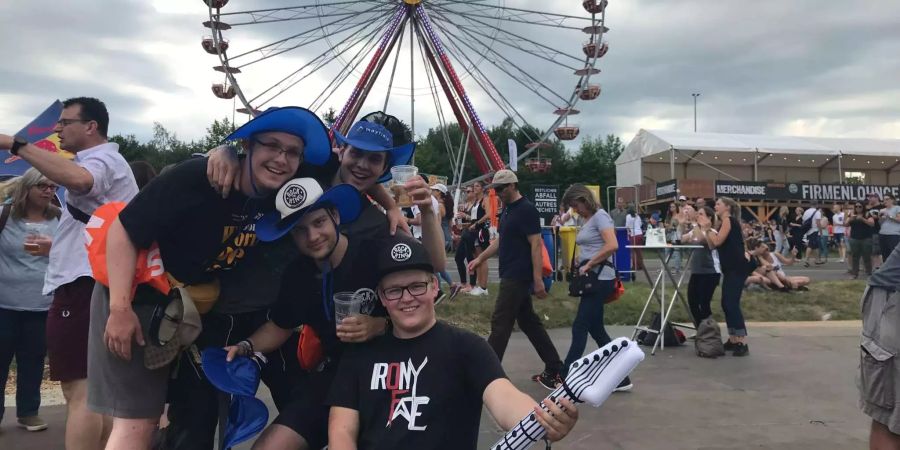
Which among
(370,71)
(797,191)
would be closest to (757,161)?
(797,191)

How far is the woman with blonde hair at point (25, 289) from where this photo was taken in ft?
13.6

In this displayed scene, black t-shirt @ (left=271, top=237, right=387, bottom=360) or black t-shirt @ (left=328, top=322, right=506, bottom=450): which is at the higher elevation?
black t-shirt @ (left=271, top=237, right=387, bottom=360)

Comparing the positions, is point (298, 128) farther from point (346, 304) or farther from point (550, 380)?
point (550, 380)

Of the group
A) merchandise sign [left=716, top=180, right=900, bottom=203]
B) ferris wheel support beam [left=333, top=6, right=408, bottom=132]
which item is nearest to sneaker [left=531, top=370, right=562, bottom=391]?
ferris wheel support beam [left=333, top=6, right=408, bottom=132]

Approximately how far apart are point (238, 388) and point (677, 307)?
7.95 metres

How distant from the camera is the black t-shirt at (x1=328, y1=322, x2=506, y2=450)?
A: 2.14m

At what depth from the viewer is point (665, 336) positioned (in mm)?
7113

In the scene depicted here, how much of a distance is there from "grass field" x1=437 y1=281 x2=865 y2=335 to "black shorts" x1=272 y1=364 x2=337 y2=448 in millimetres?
5165

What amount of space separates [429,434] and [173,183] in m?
1.19

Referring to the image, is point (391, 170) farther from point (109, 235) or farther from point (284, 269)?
point (109, 235)

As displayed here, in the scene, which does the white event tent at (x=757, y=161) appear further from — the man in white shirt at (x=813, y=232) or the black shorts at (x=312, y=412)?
the black shorts at (x=312, y=412)

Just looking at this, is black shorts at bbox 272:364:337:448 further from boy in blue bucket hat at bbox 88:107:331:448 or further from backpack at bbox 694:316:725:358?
backpack at bbox 694:316:725:358

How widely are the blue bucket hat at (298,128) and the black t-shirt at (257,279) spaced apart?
0.33 m

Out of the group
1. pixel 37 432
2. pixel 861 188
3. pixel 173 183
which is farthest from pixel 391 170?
pixel 861 188
